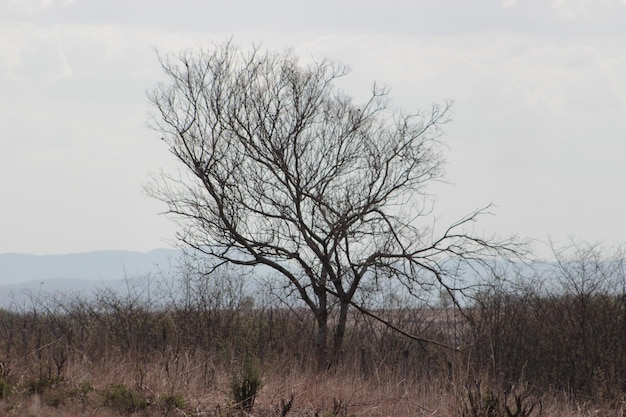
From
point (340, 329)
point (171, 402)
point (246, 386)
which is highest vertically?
point (340, 329)

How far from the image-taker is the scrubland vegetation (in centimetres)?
975

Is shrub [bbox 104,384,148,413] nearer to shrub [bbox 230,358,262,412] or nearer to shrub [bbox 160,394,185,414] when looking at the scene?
shrub [bbox 160,394,185,414]

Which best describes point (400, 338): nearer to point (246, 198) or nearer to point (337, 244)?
point (337, 244)

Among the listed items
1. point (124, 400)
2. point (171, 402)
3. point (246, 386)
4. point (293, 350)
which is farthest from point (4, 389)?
point (293, 350)

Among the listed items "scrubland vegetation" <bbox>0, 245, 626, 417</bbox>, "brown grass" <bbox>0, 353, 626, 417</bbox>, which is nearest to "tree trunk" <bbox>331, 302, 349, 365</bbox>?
"scrubland vegetation" <bbox>0, 245, 626, 417</bbox>

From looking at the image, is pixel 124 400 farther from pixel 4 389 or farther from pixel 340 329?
pixel 340 329

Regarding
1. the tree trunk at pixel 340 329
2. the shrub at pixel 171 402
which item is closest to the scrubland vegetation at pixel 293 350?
the shrub at pixel 171 402

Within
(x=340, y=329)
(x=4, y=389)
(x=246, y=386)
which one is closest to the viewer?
(x=246, y=386)

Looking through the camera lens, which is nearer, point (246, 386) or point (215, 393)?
point (246, 386)

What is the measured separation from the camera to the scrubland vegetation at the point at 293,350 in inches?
384

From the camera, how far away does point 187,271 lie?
78.0 feet

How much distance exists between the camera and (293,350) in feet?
51.8

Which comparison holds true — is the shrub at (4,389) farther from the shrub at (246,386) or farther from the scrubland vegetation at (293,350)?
the shrub at (246,386)

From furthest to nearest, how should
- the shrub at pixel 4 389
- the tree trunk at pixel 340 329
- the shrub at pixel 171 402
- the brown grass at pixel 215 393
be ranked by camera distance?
the tree trunk at pixel 340 329 → the shrub at pixel 4 389 → the shrub at pixel 171 402 → the brown grass at pixel 215 393
